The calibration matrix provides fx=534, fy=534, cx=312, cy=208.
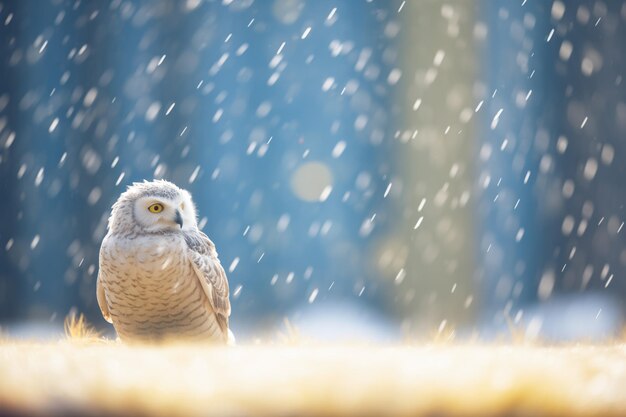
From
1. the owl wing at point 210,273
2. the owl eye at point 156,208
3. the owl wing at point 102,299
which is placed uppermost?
the owl eye at point 156,208

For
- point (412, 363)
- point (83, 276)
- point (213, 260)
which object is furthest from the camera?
point (83, 276)

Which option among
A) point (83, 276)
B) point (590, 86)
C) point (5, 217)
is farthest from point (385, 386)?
point (590, 86)

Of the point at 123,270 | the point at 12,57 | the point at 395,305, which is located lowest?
the point at 123,270

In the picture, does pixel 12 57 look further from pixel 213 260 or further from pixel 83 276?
pixel 213 260

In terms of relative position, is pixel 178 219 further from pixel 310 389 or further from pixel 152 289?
pixel 310 389

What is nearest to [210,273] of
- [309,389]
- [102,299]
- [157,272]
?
[157,272]

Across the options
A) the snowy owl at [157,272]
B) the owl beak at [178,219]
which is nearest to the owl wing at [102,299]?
the snowy owl at [157,272]

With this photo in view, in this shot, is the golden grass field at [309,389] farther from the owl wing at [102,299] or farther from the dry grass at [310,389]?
the owl wing at [102,299]

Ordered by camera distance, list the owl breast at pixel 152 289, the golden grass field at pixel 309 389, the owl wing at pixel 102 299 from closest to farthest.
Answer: the golden grass field at pixel 309 389
the owl breast at pixel 152 289
the owl wing at pixel 102 299
